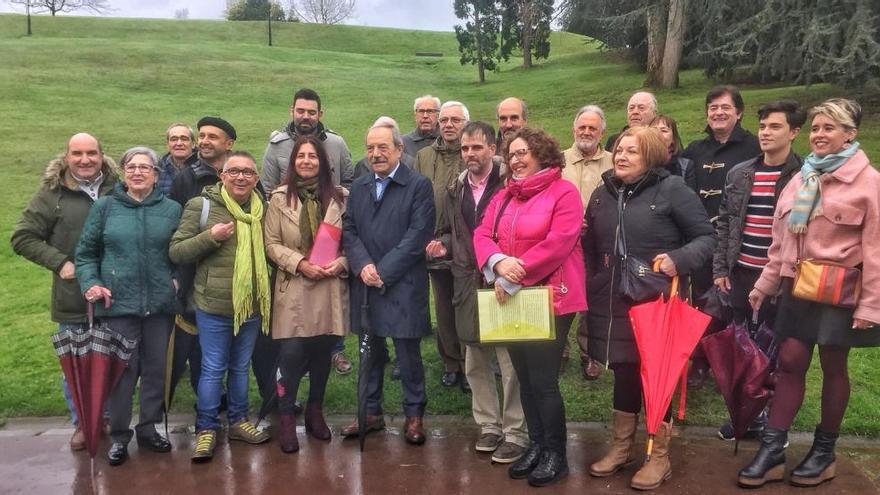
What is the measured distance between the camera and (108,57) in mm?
33938

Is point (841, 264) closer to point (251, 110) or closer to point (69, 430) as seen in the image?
point (69, 430)

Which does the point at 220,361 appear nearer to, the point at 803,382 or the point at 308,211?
the point at 308,211

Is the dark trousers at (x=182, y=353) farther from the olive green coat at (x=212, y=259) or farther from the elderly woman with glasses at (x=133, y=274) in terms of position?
the olive green coat at (x=212, y=259)

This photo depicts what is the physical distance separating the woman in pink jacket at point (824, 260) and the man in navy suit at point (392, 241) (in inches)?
81.7

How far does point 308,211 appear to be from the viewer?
4.79 m

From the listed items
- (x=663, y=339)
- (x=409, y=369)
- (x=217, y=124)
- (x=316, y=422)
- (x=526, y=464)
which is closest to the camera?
(x=663, y=339)

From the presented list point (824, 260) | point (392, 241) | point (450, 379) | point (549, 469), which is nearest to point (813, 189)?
point (824, 260)

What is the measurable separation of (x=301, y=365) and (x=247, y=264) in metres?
0.78

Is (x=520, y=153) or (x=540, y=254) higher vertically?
(x=520, y=153)

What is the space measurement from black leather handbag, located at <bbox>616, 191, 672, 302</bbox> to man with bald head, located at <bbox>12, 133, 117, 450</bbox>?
133 inches

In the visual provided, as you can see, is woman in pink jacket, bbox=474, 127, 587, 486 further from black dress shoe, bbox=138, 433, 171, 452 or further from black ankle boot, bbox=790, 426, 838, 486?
black dress shoe, bbox=138, 433, 171, 452

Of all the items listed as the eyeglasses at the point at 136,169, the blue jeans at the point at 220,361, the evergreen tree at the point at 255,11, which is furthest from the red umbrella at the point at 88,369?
the evergreen tree at the point at 255,11

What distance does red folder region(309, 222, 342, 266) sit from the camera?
→ 4.71m

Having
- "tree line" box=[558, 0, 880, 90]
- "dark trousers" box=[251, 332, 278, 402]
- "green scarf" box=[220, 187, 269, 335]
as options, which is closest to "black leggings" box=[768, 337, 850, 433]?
"green scarf" box=[220, 187, 269, 335]
